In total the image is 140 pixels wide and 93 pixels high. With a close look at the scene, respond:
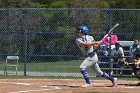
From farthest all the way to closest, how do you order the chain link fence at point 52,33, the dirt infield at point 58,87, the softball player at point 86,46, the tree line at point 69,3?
the tree line at point 69,3, the chain link fence at point 52,33, the softball player at point 86,46, the dirt infield at point 58,87

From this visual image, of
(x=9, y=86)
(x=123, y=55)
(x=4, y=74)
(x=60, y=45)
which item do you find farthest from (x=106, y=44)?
(x=9, y=86)

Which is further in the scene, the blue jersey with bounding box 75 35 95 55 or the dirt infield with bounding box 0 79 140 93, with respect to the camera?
the blue jersey with bounding box 75 35 95 55

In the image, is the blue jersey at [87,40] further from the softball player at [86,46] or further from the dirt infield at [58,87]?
the dirt infield at [58,87]

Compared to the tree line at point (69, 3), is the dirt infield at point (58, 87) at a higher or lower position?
lower

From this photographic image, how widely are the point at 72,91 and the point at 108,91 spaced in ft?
3.42

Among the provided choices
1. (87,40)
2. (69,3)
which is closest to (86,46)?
(87,40)

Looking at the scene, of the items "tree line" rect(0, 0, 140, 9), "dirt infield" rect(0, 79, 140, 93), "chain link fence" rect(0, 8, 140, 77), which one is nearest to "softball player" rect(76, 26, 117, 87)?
"dirt infield" rect(0, 79, 140, 93)

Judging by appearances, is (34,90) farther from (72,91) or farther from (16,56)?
(16,56)

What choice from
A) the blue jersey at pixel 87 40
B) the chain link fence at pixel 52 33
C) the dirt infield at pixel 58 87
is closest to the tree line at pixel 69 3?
the chain link fence at pixel 52 33

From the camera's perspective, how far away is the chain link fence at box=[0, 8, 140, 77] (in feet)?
69.1

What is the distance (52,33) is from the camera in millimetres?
21281

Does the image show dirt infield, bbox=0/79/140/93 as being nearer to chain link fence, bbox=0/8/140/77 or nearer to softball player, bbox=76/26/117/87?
softball player, bbox=76/26/117/87

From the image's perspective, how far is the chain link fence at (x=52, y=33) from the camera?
21062 millimetres

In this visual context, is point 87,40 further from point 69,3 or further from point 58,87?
point 69,3
